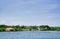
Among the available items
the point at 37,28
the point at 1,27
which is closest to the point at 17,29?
the point at 1,27

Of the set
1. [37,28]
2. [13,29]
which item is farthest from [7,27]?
[37,28]

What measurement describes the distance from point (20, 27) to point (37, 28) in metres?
9.70

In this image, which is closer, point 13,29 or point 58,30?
point 13,29

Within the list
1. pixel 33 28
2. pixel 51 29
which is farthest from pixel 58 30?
pixel 33 28

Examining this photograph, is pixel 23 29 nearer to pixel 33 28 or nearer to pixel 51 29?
pixel 33 28

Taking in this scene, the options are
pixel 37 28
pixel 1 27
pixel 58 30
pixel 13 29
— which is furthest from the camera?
pixel 37 28

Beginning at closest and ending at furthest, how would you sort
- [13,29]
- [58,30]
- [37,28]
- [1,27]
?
[1,27]
[13,29]
[58,30]
[37,28]

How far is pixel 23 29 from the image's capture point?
226 feet

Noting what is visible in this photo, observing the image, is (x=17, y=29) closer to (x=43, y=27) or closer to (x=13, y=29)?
(x=13, y=29)

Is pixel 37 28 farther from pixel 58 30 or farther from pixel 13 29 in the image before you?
pixel 13 29

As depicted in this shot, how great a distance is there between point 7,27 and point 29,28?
30.5ft

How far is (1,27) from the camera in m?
55.8

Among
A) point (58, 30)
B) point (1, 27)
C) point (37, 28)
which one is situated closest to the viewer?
point (1, 27)

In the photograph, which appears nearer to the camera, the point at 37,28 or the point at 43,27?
the point at 43,27
